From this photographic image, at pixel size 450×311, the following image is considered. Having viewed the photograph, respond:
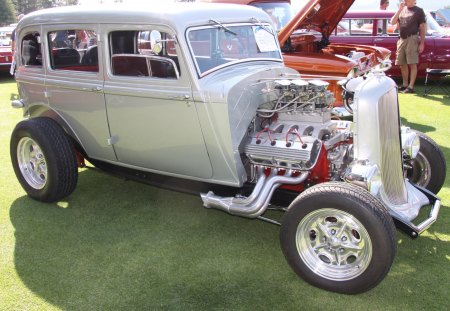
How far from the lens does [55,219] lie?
405 centimetres

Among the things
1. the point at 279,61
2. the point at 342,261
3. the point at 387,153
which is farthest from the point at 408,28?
the point at 342,261

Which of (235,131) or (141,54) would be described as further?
(141,54)

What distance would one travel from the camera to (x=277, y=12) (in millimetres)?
7082

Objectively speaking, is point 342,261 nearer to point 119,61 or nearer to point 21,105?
point 119,61

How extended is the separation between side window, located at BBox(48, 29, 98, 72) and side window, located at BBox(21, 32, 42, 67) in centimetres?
26

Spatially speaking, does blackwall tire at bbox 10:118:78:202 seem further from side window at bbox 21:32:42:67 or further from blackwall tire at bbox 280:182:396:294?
blackwall tire at bbox 280:182:396:294

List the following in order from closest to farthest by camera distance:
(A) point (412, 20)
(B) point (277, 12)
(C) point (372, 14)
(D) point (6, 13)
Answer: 1. (B) point (277, 12)
2. (A) point (412, 20)
3. (C) point (372, 14)
4. (D) point (6, 13)

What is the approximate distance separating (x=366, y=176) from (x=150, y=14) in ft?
6.67

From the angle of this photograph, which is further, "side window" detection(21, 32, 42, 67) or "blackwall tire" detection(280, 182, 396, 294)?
"side window" detection(21, 32, 42, 67)

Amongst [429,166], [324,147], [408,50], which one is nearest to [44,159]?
[324,147]

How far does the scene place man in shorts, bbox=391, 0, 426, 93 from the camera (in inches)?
335

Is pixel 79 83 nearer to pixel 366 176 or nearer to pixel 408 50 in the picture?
pixel 366 176

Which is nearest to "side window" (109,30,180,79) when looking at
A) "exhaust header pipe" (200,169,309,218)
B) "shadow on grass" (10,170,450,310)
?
"exhaust header pipe" (200,169,309,218)

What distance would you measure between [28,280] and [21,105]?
2.17 meters
